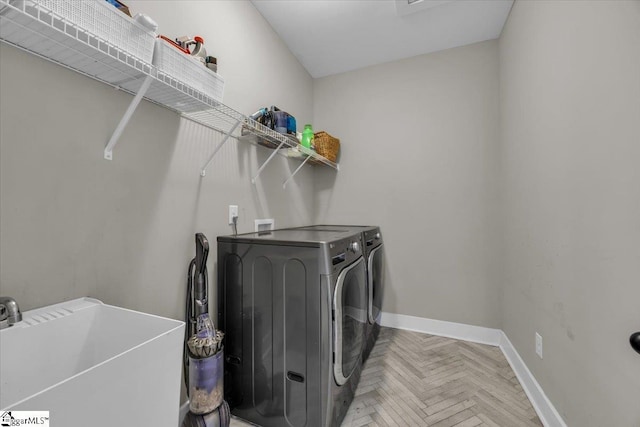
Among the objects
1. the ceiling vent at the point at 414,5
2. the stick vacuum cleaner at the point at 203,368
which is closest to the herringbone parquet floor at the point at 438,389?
the stick vacuum cleaner at the point at 203,368

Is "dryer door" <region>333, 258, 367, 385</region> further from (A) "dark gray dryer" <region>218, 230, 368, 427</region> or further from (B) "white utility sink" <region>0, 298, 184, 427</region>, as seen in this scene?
(B) "white utility sink" <region>0, 298, 184, 427</region>

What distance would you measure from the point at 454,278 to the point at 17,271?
9.29 feet

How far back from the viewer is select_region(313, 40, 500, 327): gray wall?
2439 millimetres

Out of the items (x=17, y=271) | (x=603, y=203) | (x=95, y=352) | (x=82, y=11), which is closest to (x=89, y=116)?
(x=82, y=11)

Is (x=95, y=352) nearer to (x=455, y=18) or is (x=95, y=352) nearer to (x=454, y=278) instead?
(x=454, y=278)

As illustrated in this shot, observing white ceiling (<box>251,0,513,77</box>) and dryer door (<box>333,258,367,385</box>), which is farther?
white ceiling (<box>251,0,513,77</box>)

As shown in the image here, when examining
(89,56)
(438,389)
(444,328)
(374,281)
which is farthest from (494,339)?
(89,56)

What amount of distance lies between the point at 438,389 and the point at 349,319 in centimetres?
86

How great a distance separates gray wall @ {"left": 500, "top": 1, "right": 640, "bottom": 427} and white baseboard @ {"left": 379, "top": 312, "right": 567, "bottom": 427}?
0.08 meters

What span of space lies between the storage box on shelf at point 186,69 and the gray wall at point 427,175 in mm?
1887

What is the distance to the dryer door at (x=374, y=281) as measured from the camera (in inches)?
79.2

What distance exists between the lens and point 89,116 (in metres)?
1.03
